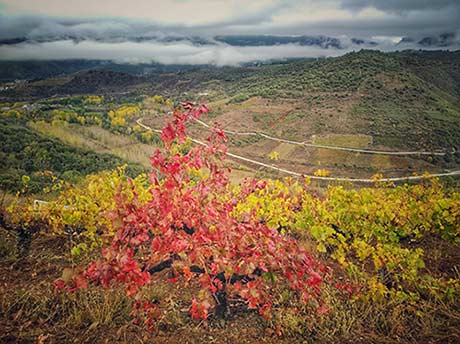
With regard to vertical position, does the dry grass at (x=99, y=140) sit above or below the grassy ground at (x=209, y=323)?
below

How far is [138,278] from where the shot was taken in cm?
298

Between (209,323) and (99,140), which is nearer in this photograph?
(209,323)

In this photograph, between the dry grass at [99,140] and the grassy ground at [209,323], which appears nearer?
the grassy ground at [209,323]

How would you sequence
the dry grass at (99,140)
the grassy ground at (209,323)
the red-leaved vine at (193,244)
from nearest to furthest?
the red-leaved vine at (193,244), the grassy ground at (209,323), the dry grass at (99,140)

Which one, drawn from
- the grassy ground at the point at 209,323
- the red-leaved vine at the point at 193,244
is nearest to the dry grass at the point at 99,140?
the grassy ground at the point at 209,323

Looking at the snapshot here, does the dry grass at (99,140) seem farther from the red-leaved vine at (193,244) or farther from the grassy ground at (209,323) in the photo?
the red-leaved vine at (193,244)

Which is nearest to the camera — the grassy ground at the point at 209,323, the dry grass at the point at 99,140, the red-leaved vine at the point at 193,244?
the red-leaved vine at the point at 193,244

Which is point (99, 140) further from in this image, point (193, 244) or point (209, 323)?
point (193, 244)

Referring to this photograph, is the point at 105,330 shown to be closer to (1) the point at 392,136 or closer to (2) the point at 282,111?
(1) the point at 392,136

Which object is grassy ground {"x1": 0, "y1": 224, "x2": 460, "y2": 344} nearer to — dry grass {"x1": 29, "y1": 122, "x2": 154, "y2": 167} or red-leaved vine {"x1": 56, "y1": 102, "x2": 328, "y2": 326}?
red-leaved vine {"x1": 56, "y1": 102, "x2": 328, "y2": 326}

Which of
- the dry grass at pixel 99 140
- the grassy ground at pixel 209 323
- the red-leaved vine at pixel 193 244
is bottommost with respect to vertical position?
the dry grass at pixel 99 140

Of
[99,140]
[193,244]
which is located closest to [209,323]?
[193,244]

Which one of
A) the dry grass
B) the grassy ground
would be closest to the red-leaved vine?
the grassy ground

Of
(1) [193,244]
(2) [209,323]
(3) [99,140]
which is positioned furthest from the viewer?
(3) [99,140]
